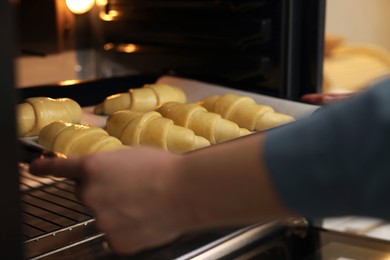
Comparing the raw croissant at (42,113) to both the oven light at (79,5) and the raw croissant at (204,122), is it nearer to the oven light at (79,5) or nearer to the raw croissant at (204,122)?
the raw croissant at (204,122)

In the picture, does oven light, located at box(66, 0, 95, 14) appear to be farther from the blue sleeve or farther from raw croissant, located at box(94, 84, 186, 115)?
the blue sleeve

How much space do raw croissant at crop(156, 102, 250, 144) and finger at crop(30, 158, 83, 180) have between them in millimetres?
442


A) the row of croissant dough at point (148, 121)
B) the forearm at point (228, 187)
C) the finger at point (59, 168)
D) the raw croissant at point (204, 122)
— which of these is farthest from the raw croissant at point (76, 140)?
Result: the forearm at point (228, 187)

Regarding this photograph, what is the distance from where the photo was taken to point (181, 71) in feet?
4.64

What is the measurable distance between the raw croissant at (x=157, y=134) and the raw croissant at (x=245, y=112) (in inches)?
5.3

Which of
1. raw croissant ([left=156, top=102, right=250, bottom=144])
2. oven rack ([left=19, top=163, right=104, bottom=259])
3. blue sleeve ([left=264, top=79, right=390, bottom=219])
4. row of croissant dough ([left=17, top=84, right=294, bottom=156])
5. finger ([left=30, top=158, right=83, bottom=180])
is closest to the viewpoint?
blue sleeve ([left=264, top=79, right=390, bottom=219])

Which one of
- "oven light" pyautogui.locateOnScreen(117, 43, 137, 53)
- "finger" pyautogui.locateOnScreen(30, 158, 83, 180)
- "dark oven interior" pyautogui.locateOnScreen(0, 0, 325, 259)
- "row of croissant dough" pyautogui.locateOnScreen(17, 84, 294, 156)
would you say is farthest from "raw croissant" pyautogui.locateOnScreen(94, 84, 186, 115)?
"finger" pyautogui.locateOnScreen(30, 158, 83, 180)

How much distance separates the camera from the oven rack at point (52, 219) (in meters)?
0.86

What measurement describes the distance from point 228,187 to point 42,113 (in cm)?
59

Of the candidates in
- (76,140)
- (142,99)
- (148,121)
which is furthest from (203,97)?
(76,140)

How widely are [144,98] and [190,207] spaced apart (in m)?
0.66

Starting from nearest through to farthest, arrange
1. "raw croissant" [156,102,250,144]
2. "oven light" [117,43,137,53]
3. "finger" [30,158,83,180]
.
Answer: "finger" [30,158,83,180], "raw croissant" [156,102,250,144], "oven light" [117,43,137,53]

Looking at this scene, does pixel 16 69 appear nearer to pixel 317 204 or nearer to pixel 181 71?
pixel 317 204

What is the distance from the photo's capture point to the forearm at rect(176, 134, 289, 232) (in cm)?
53
